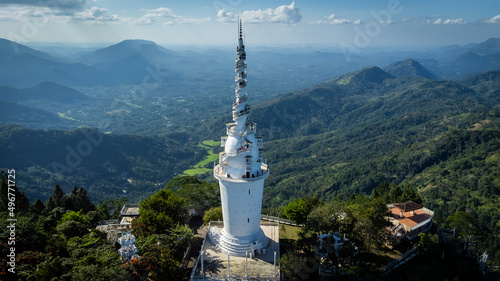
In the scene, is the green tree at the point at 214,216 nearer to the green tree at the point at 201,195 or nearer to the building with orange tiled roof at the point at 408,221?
the green tree at the point at 201,195

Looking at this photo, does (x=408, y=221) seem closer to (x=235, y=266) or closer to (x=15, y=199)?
(x=235, y=266)

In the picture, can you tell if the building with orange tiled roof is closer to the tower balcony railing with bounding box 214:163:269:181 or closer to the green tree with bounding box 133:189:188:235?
the tower balcony railing with bounding box 214:163:269:181

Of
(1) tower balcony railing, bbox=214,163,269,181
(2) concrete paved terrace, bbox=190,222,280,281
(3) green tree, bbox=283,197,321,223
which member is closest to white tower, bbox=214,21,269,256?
(1) tower balcony railing, bbox=214,163,269,181

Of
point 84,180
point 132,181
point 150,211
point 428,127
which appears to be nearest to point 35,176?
point 84,180

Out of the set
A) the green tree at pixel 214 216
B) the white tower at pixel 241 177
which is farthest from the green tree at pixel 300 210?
the green tree at pixel 214 216

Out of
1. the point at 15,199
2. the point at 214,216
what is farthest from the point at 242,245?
the point at 15,199

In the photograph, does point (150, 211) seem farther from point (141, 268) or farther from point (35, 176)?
point (35, 176)
